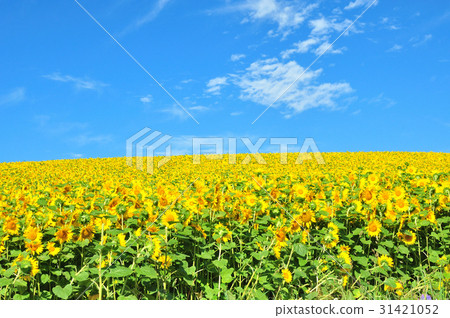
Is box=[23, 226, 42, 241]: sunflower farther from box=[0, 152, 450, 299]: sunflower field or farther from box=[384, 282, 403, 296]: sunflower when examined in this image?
box=[384, 282, 403, 296]: sunflower

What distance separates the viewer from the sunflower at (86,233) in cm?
384

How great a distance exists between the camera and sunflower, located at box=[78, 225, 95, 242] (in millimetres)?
3842

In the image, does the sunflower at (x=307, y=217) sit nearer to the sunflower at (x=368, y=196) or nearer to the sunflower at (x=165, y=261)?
the sunflower at (x=368, y=196)

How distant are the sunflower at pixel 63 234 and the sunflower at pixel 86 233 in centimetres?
15

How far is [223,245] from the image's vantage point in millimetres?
3982

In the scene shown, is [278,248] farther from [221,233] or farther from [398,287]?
[398,287]

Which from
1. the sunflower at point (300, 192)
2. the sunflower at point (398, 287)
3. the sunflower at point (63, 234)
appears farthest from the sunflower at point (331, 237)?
the sunflower at point (63, 234)

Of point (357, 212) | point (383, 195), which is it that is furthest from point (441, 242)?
point (357, 212)

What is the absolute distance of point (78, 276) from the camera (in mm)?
3271

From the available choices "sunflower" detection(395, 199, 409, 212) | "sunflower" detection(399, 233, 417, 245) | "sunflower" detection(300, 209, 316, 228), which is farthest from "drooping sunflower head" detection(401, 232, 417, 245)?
"sunflower" detection(300, 209, 316, 228)

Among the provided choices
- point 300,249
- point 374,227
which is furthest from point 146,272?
point 374,227

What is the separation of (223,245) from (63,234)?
161 centimetres

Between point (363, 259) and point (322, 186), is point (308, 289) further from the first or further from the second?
point (322, 186)
